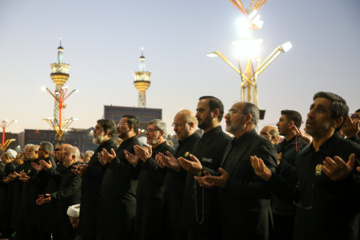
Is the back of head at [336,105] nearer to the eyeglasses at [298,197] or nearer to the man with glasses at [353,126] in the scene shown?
the eyeglasses at [298,197]

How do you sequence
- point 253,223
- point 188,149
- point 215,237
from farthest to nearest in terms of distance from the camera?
point 188,149
point 215,237
point 253,223

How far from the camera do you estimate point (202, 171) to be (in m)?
4.40

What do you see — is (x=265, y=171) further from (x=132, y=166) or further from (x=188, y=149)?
(x=132, y=166)

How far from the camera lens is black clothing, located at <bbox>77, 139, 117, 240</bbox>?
21.8ft

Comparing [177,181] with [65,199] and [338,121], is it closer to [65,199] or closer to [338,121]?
[338,121]

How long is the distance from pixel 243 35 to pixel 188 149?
25.2ft

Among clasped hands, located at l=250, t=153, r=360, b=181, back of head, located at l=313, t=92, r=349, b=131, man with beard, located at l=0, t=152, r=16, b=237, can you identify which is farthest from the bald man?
man with beard, located at l=0, t=152, r=16, b=237

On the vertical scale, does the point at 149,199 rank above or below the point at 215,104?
below

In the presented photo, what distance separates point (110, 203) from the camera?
6.25 meters

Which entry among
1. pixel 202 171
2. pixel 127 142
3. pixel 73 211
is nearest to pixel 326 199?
pixel 202 171

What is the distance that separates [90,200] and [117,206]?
2.12 feet

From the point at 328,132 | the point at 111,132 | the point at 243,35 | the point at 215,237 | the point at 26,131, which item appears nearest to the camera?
the point at 328,132

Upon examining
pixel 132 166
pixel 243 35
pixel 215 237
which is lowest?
pixel 215 237

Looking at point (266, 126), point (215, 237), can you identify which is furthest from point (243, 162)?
point (266, 126)
